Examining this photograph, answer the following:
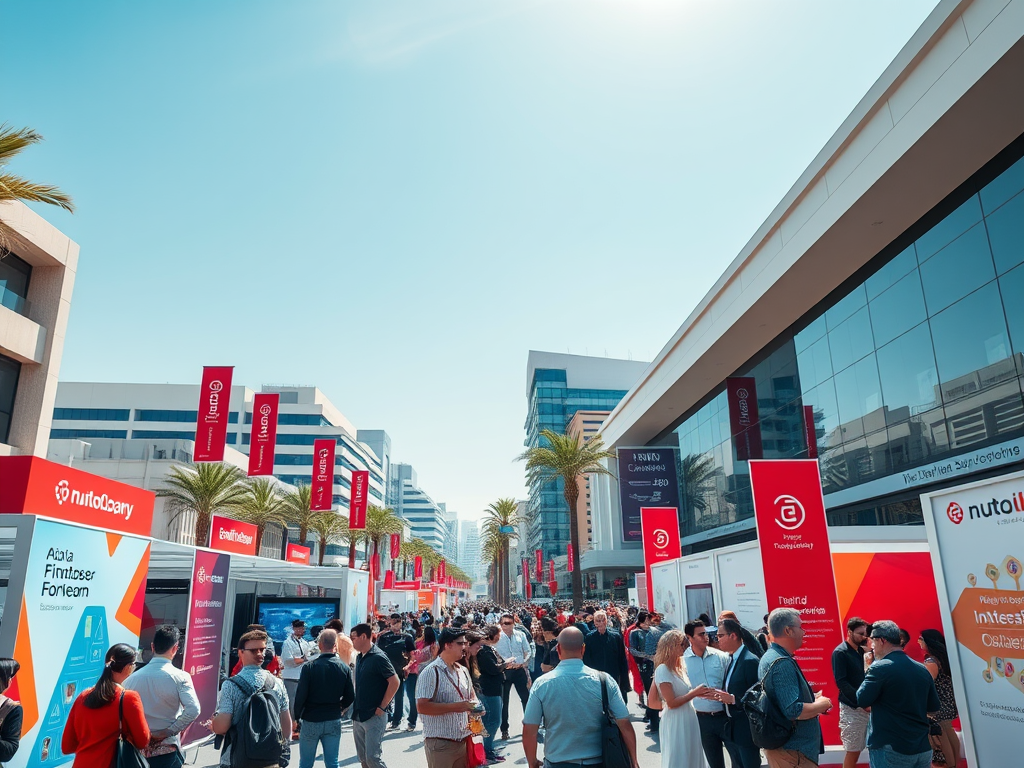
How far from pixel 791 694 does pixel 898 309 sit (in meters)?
16.5

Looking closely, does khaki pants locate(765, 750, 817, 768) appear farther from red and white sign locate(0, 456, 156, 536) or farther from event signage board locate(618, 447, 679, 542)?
event signage board locate(618, 447, 679, 542)

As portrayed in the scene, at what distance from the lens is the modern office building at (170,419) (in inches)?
2970

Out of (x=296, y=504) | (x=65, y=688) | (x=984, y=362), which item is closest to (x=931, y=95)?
(x=984, y=362)

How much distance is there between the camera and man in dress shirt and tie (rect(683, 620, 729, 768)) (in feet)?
21.8

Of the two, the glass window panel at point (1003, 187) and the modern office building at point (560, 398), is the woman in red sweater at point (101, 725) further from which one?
the modern office building at point (560, 398)

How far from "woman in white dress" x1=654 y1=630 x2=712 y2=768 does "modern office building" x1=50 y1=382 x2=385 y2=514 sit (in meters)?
78.1

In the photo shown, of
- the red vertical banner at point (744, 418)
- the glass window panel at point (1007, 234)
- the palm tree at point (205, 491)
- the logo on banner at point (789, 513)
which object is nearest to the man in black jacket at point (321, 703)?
the logo on banner at point (789, 513)

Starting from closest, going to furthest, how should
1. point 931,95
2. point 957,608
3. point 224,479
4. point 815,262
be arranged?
point 957,608, point 931,95, point 815,262, point 224,479

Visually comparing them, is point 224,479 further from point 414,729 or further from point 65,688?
point 65,688

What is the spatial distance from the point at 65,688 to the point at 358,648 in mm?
2744

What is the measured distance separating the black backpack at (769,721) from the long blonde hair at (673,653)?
0.95 meters

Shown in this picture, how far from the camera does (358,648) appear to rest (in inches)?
289

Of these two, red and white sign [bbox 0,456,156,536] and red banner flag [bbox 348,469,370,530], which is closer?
red and white sign [bbox 0,456,156,536]

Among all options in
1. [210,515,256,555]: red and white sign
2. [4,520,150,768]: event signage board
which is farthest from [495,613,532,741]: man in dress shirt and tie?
[4,520,150,768]: event signage board
